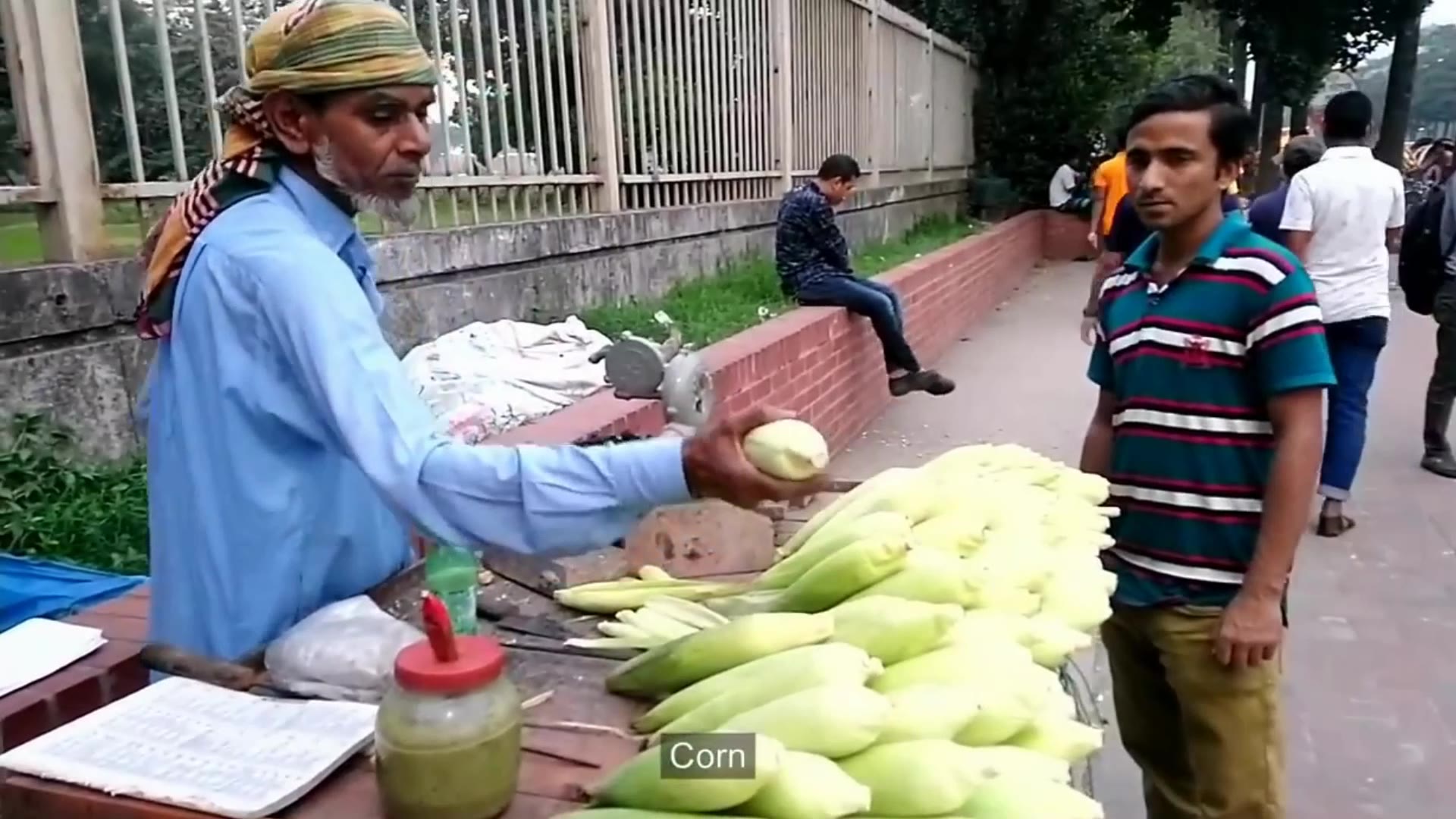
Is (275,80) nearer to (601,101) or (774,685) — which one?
(774,685)

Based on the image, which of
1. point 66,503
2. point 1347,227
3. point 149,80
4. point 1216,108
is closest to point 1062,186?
point 1347,227

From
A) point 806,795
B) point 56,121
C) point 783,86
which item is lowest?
point 806,795

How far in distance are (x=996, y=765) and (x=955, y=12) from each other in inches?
706

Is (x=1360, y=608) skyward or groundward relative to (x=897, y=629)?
groundward

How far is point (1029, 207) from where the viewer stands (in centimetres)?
1895

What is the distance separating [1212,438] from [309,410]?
68.1 inches

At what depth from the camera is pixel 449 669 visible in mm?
1217

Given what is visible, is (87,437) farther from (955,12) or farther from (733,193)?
(955,12)

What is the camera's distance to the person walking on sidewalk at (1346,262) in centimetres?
511

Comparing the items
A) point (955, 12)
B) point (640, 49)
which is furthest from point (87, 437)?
point (955, 12)

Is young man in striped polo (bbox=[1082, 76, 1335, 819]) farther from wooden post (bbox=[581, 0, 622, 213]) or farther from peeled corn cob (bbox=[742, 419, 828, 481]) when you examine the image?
wooden post (bbox=[581, 0, 622, 213])

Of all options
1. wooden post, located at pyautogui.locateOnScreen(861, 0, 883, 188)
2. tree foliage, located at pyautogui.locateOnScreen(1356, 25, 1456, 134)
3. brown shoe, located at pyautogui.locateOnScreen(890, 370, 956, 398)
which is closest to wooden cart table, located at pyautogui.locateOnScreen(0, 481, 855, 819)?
brown shoe, located at pyautogui.locateOnScreen(890, 370, 956, 398)

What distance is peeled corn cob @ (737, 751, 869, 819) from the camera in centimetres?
121

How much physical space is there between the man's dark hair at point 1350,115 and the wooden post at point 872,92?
6144 millimetres
